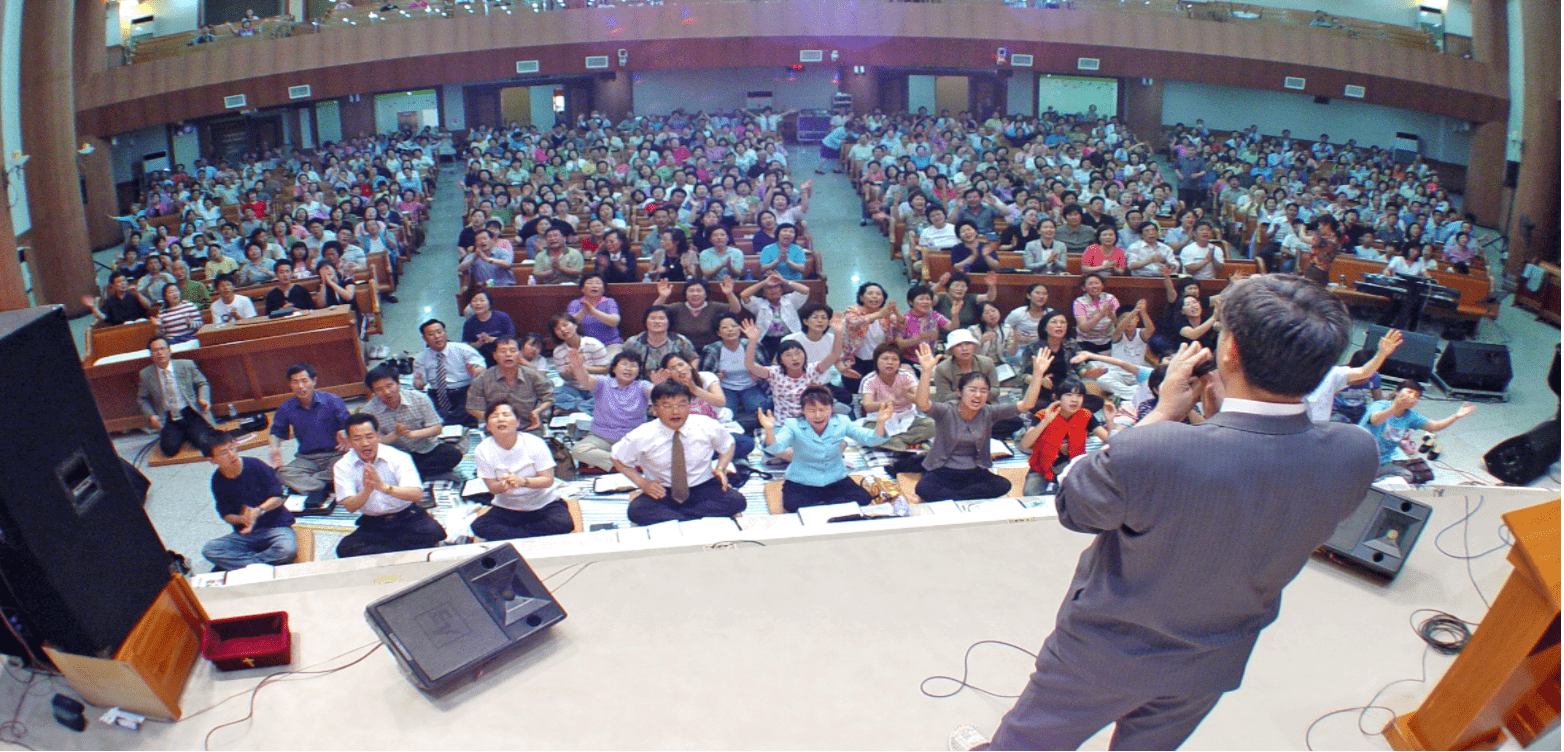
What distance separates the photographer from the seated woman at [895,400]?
5590 mm

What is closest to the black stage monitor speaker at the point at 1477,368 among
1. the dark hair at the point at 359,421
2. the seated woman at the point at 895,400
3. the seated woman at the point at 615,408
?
the seated woman at the point at 895,400

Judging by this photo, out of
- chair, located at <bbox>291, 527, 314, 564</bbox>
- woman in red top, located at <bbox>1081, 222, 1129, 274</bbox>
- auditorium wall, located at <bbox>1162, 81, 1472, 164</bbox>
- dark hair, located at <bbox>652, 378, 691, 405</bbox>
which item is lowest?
chair, located at <bbox>291, 527, 314, 564</bbox>

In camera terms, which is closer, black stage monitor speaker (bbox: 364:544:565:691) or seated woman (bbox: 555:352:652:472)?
black stage monitor speaker (bbox: 364:544:565:691)

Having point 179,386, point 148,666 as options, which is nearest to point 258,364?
point 179,386

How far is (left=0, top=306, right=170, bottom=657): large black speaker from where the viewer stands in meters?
2.14

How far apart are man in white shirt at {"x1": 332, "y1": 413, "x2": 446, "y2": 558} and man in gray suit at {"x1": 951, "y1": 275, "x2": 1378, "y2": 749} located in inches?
132

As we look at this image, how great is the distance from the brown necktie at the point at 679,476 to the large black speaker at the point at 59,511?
2329mm

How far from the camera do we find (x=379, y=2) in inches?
596

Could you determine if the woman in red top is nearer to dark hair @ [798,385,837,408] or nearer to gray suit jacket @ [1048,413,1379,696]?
dark hair @ [798,385,837,408]

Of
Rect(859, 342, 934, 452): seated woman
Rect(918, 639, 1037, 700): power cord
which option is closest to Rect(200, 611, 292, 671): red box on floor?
Rect(918, 639, 1037, 700): power cord

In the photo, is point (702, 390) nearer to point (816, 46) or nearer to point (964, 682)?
point (964, 682)

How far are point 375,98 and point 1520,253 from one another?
1917 cm

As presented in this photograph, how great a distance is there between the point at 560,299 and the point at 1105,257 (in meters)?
4.54

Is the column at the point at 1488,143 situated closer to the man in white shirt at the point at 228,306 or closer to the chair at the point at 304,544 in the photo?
the chair at the point at 304,544
